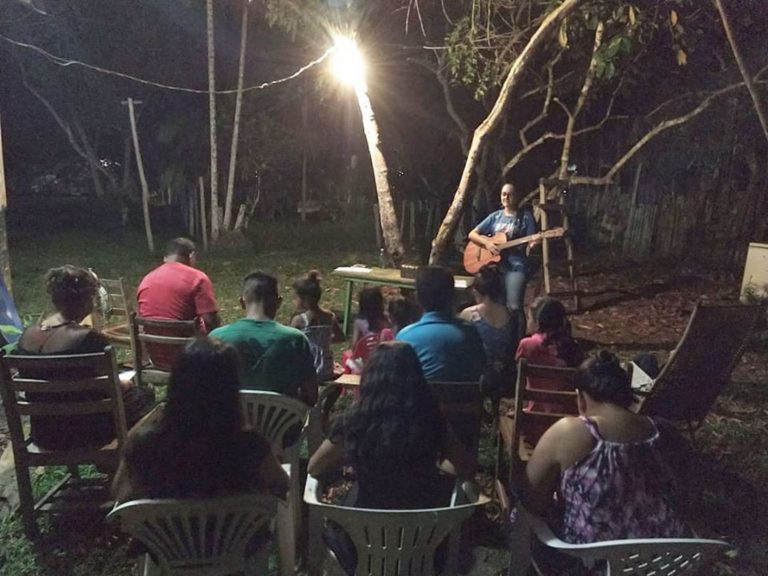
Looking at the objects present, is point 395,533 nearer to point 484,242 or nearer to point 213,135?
point 484,242

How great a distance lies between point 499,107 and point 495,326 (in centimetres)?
314

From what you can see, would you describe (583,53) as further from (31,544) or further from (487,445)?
(31,544)

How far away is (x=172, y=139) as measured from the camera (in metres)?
17.2

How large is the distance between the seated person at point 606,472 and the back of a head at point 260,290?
1.71 m

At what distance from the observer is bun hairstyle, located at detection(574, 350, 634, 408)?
7.99 feet

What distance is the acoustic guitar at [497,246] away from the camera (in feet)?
22.8

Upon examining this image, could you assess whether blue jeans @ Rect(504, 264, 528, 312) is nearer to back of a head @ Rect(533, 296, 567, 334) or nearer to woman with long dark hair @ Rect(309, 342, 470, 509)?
back of a head @ Rect(533, 296, 567, 334)

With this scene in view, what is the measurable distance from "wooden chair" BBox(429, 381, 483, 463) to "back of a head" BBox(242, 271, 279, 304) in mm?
998

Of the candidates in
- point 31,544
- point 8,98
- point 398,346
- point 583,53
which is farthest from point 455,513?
point 8,98

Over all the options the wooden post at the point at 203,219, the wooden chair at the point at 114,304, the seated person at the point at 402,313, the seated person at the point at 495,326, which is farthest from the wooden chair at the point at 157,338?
the wooden post at the point at 203,219

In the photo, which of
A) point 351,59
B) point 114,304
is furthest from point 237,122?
point 114,304

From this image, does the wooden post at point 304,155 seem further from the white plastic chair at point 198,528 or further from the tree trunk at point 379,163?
the white plastic chair at point 198,528

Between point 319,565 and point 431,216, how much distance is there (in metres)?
12.3

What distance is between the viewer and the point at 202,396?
2.30m
